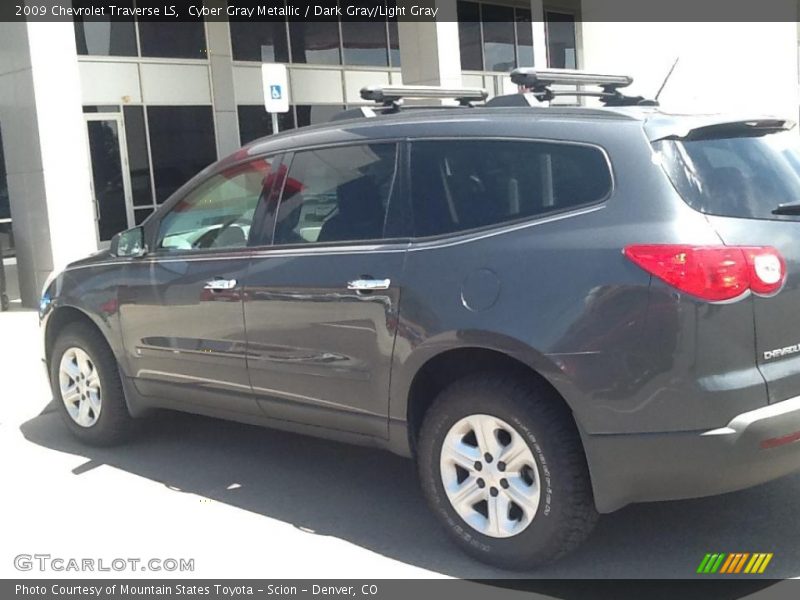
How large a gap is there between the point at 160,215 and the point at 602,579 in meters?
3.21

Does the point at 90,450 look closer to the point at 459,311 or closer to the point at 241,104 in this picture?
the point at 459,311

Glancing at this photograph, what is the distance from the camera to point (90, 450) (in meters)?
5.90

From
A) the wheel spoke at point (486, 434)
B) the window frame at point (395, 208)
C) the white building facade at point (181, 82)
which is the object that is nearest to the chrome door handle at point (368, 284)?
the window frame at point (395, 208)

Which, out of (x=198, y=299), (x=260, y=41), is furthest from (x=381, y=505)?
(x=260, y=41)

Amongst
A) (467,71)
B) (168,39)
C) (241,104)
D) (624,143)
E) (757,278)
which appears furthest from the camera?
(467,71)

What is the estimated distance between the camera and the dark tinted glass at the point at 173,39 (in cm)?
1716

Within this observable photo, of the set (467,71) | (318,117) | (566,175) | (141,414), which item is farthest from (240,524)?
(467,71)

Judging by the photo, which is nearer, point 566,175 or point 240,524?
point 566,175

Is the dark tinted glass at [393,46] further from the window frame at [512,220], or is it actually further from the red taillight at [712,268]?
the red taillight at [712,268]

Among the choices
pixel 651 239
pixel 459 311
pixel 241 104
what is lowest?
pixel 459 311

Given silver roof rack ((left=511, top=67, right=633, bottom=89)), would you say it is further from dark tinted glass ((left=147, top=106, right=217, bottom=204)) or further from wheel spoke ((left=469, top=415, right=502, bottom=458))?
dark tinted glass ((left=147, top=106, right=217, bottom=204))

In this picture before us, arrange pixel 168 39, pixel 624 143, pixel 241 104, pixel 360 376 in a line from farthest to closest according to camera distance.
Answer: pixel 241 104, pixel 168 39, pixel 360 376, pixel 624 143

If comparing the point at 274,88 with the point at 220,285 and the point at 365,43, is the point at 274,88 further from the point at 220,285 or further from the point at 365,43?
the point at 365,43

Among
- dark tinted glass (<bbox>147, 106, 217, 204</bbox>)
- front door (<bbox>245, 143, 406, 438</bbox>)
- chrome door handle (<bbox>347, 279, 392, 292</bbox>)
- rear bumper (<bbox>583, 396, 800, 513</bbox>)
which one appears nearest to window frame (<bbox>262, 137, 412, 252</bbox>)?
front door (<bbox>245, 143, 406, 438</bbox>)
